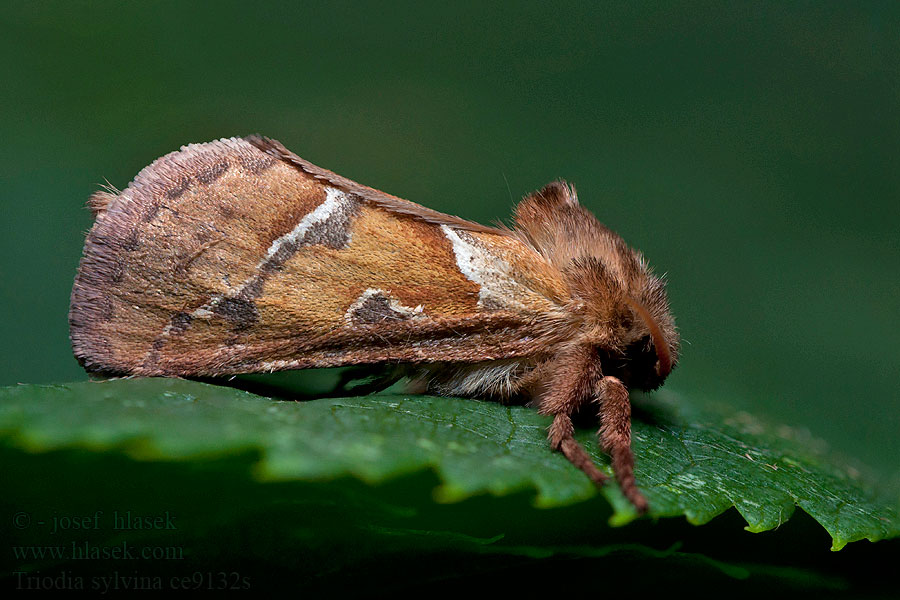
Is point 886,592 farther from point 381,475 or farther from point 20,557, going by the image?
point 20,557

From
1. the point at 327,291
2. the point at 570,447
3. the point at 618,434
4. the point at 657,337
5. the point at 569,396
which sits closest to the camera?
the point at 570,447

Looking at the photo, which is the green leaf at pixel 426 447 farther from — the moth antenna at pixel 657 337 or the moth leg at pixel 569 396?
the moth antenna at pixel 657 337

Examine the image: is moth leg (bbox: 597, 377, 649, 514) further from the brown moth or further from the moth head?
the moth head

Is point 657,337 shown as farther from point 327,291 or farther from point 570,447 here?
point 327,291

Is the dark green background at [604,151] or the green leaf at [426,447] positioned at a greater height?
the dark green background at [604,151]

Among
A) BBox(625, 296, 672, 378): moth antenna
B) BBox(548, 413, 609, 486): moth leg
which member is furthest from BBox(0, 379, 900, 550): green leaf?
BBox(625, 296, 672, 378): moth antenna

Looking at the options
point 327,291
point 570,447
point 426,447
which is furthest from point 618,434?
point 327,291

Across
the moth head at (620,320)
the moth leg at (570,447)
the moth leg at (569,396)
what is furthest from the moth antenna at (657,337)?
the moth leg at (570,447)
